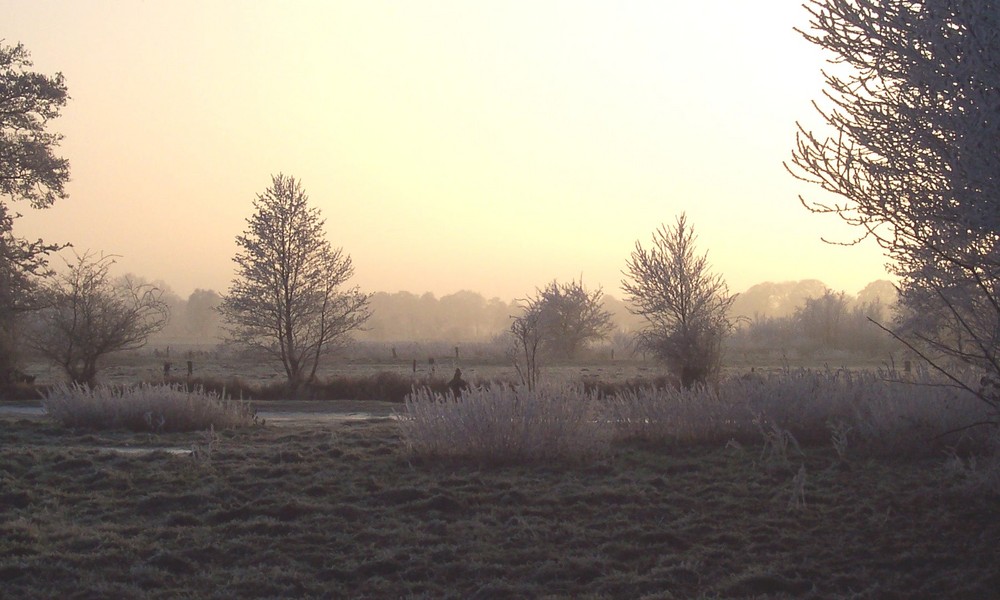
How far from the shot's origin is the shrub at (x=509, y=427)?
1098 centimetres

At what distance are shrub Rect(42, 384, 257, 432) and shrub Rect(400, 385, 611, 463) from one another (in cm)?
691

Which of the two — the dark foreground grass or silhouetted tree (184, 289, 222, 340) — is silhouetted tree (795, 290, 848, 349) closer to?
the dark foreground grass

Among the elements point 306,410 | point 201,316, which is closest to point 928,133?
point 306,410

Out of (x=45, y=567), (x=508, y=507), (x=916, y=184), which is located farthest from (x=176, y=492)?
(x=916, y=184)

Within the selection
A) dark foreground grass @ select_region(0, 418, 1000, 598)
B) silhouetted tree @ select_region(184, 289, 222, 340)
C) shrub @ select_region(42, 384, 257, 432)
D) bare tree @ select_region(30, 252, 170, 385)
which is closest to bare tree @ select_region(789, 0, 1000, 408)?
dark foreground grass @ select_region(0, 418, 1000, 598)

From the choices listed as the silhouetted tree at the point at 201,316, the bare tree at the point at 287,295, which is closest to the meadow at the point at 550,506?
the bare tree at the point at 287,295

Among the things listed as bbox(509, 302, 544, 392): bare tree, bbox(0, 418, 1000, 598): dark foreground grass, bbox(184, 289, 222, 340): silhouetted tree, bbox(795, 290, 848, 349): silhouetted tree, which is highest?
bbox(184, 289, 222, 340): silhouetted tree

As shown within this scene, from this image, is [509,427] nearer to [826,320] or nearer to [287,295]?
[287,295]

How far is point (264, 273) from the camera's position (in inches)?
1312

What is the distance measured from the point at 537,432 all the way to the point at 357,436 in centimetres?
487

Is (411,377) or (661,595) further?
(411,377)

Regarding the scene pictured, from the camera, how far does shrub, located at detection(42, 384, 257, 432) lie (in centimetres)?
1645

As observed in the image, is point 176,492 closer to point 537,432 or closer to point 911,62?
point 537,432

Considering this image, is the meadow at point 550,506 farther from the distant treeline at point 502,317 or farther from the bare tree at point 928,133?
the distant treeline at point 502,317
